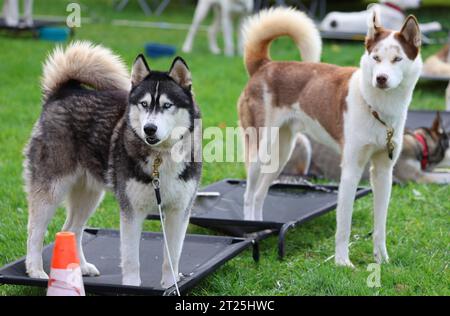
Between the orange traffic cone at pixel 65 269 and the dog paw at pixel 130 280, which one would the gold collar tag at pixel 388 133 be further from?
the orange traffic cone at pixel 65 269

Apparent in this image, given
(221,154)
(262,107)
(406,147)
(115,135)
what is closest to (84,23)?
(221,154)

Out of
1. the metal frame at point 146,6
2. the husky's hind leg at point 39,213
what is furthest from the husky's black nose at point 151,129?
the metal frame at point 146,6

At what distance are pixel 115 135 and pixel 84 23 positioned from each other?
1151 centimetres

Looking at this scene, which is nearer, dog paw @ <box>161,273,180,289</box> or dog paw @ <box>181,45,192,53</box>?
dog paw @ <box>161,273,180,289</box>

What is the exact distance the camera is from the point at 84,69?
4297 millimetres

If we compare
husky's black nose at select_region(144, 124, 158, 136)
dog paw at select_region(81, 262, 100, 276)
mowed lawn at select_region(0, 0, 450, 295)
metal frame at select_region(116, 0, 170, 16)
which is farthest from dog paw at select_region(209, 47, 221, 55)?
husky's black nose at select_region(144, 124, 158, 136)

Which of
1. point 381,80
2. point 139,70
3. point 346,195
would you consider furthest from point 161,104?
point 346,195

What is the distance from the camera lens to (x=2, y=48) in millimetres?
12062

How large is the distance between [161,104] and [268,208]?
7.46ft

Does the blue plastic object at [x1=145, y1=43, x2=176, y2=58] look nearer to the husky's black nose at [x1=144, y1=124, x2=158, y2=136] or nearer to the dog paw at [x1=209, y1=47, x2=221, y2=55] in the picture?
the dog paw at [x1=209, y1=47, x2=221, y2=55]

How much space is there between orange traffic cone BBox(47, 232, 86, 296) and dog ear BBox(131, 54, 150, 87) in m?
0.90

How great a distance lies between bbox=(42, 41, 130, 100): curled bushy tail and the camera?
4254 millimetres

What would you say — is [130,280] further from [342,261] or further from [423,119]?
[423,119]

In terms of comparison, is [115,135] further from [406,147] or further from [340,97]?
[406,147]
